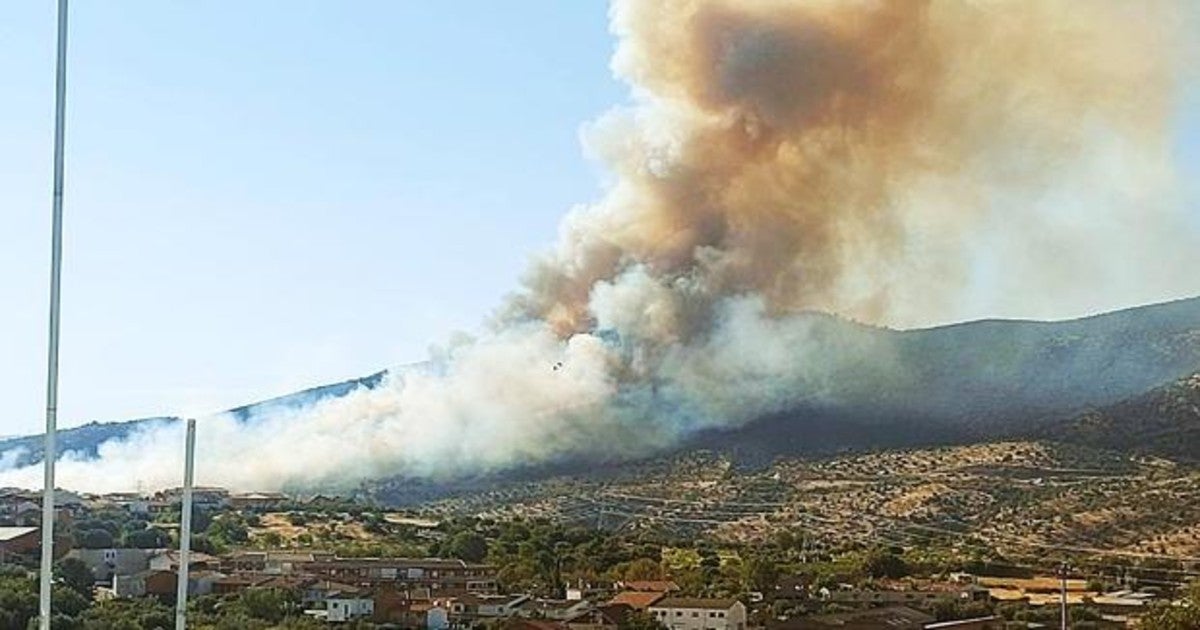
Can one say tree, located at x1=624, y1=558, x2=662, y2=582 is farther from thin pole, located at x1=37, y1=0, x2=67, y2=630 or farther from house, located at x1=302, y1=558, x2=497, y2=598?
thin pole, located at x1=37, y1=0, x2=67, y2=630

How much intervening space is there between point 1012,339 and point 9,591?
1161 inches

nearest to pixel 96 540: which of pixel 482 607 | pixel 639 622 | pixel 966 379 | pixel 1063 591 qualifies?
pixel 482 607

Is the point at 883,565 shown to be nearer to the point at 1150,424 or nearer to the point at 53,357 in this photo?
the point at 1150,424

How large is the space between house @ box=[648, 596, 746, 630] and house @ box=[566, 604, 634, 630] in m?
0.47

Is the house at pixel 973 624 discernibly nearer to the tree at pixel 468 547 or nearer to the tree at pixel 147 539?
the tree at pixel 468 547

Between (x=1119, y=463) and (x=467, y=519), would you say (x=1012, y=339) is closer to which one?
(x=1119, y=463)

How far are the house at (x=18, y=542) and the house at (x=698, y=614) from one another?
364 inches

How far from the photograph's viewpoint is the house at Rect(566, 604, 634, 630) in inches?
825

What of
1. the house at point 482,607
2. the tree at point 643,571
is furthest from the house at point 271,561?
the tree at point 643,571

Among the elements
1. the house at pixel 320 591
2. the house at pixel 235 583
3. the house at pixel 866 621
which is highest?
the house at pixel 235 583

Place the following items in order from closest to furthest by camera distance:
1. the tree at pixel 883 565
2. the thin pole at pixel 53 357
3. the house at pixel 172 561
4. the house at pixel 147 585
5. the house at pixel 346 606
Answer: the thin pole at pixel 53 357 < the house at pixel 346 606 < the house at pixel 147 585 < the house at pixel 172 561 < the tree at pixel 883 565

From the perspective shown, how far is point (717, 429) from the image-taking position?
4172 centimetres

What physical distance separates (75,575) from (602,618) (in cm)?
766

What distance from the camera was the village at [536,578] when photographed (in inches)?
872
